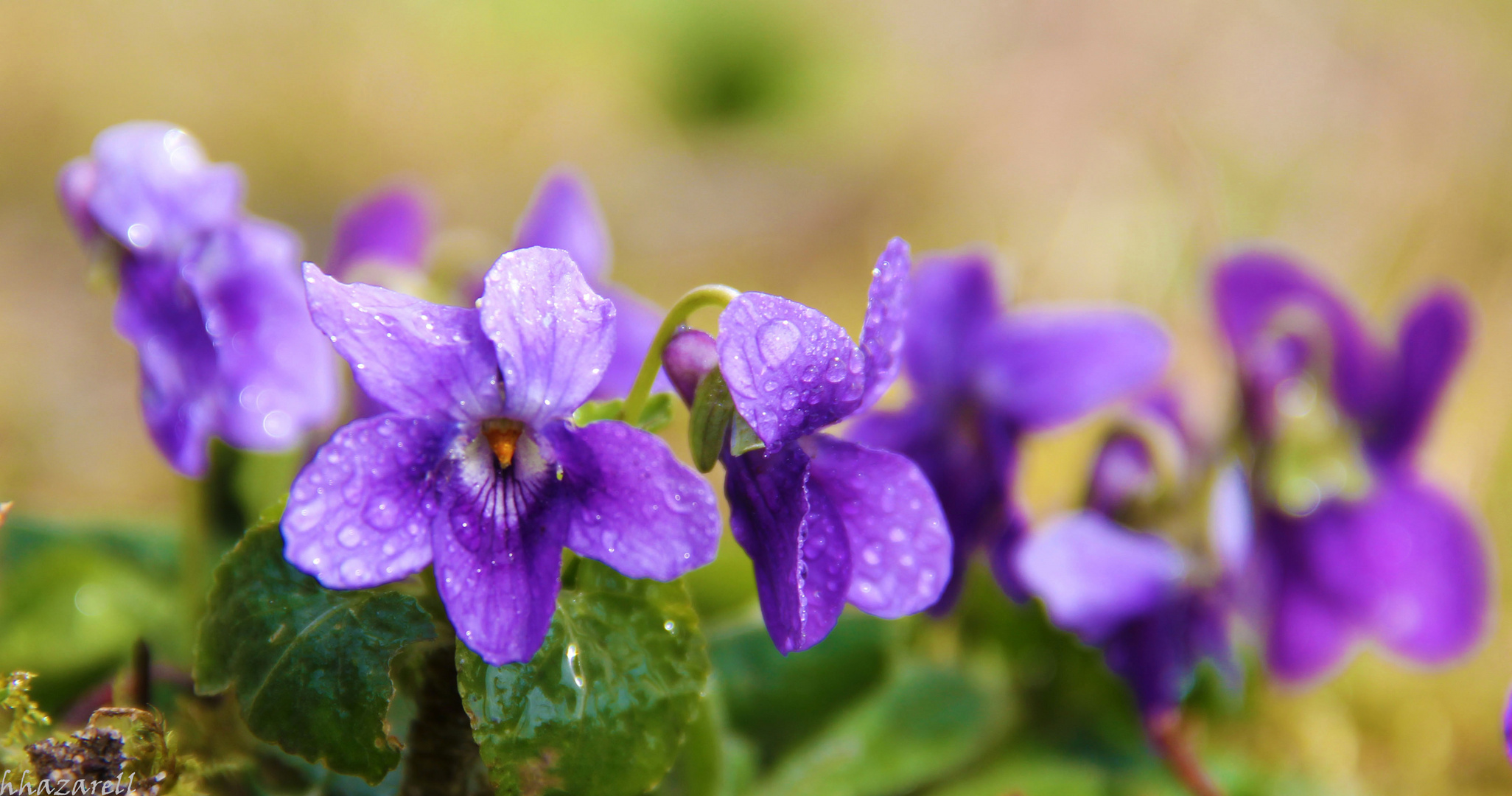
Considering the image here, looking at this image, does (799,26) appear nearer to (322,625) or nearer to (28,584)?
(28,584)

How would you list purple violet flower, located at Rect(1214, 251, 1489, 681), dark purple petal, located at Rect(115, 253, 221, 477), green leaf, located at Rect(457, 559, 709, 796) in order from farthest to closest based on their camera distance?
purple violet flower, located at Rect(1214, 251, 1489, 681), dark purple petal, located at Rect(115, 253, 221, 477), green leaf, located at Rect(457, 559, 709, 796)

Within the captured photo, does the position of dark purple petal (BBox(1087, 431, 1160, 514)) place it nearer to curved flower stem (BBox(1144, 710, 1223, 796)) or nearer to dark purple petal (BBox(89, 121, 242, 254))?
curved flower stem (BBox(1144, 710, 1223, 796))

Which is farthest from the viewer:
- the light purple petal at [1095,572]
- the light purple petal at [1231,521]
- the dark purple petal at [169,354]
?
the light purple petal at [1231,521]

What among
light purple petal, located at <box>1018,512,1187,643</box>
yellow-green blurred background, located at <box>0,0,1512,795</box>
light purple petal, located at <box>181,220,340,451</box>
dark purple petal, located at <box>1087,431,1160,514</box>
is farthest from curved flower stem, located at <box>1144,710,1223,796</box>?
light purple petal, located at <box>181,220,340,451</box>

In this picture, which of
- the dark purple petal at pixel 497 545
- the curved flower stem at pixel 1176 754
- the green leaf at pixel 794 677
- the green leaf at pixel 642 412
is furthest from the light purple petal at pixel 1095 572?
the dark purple petal at pixel 497 545

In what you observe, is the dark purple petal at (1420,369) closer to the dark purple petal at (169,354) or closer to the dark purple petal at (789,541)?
the dark purple petal at (789,541)

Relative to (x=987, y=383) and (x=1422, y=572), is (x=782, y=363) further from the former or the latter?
(x=1422, y=572)

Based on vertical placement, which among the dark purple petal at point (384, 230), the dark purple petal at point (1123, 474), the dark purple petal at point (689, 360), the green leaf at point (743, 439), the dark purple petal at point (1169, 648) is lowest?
the dark purple petal at point (1169, 648)
